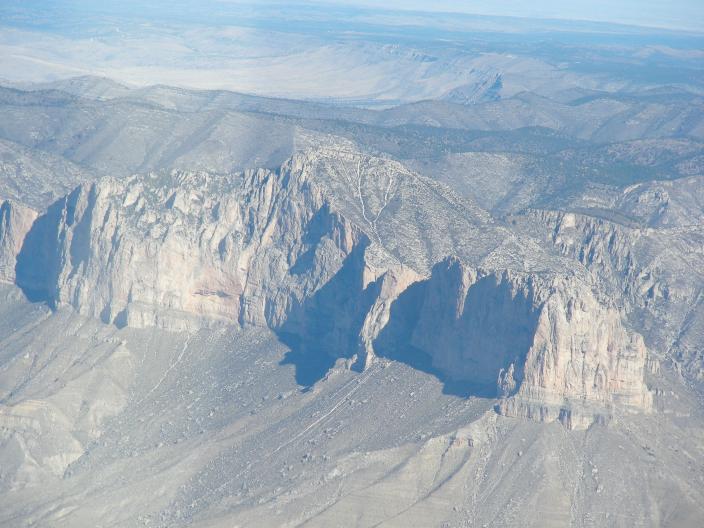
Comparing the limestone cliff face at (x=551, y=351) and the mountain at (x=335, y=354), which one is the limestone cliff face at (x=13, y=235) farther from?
the limestone cliff face at (x=551, y=351)

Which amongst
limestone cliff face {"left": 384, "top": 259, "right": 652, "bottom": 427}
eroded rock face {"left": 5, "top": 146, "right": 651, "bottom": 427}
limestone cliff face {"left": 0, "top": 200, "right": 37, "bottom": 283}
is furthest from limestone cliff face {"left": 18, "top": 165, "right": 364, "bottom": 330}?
limestone cliff face {"left": 384, "top": 259, "right": 652, "bottom": 427}

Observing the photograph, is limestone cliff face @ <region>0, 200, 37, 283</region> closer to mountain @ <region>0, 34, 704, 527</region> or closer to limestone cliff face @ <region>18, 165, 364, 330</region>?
mountain @ <region>0, 34, 704, 527</region>

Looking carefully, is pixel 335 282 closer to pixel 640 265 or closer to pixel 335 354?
pixel 335 354

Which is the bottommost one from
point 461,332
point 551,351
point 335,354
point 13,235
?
point 335,354

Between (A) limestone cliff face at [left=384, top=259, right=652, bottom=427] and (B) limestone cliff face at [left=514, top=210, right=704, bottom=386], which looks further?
(B) limestone cliff face at [left=514, top=210, right=704, bottom=386]

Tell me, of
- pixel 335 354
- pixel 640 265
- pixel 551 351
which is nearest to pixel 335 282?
pixel 335 354

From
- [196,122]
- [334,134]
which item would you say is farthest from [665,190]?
[196,122]
